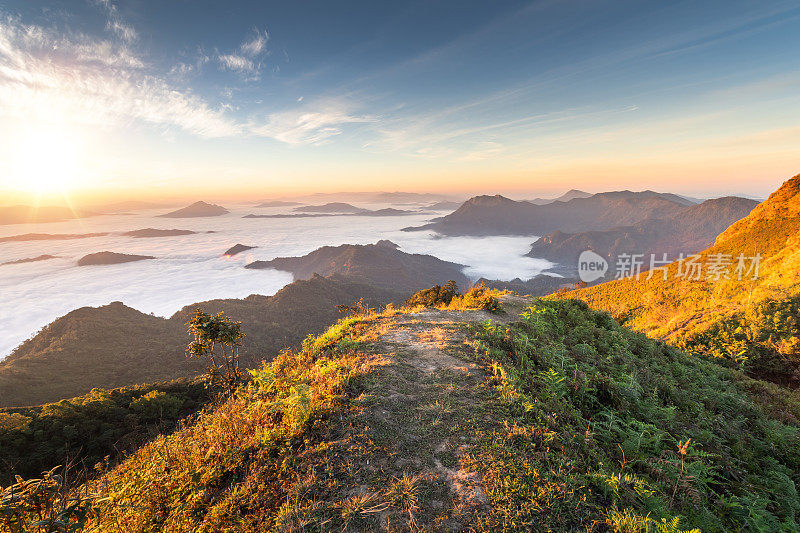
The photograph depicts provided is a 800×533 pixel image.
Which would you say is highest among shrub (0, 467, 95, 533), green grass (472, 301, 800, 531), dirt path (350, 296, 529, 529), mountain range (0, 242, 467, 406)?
shrub (0, 467, 95, 533)

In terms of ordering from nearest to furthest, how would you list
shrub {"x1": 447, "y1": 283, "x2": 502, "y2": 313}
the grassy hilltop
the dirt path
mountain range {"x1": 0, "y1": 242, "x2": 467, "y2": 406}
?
1. the grassy hilltop
2. the dirt path
3. shrub {"x1": 447, "y1": 283, "x2": 502, "y2": 313}
4. mountain range {"x1": 0, "y1": 242, "x2": 467, "y2": 406}

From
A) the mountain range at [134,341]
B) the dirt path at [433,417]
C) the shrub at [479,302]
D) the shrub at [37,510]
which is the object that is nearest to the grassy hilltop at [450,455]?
the dirt path at [433,417]

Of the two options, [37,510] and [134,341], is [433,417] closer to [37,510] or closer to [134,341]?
[37,510]

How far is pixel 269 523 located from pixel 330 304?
97.5 meters

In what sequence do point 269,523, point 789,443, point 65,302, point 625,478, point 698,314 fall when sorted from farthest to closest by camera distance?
point 65,302 < point 698,314 < point 789,443 < point 625,478 < point 269,523

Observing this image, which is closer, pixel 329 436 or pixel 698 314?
pixel 329 436

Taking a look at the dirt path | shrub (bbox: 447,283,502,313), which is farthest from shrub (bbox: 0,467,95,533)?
shrub (bbox: 447,283,502,313)

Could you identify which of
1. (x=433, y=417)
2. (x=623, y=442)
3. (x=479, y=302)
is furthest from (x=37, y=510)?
(x=479, y=302)

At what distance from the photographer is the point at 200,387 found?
2789 centimetres

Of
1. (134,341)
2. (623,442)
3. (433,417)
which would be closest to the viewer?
(433,417)

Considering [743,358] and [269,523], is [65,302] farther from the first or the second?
[743,358]

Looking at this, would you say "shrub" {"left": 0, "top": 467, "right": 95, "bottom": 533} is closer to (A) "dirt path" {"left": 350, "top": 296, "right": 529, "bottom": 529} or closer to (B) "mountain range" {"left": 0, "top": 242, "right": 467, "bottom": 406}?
(A) "dirt path" {"left": 350, "top": 296, "right": 529, "bottom": 529}

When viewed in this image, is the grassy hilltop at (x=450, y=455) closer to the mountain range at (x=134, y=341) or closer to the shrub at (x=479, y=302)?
the shrub at (x=479, y=302)

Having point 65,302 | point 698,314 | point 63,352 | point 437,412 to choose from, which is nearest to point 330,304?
point 63,352
